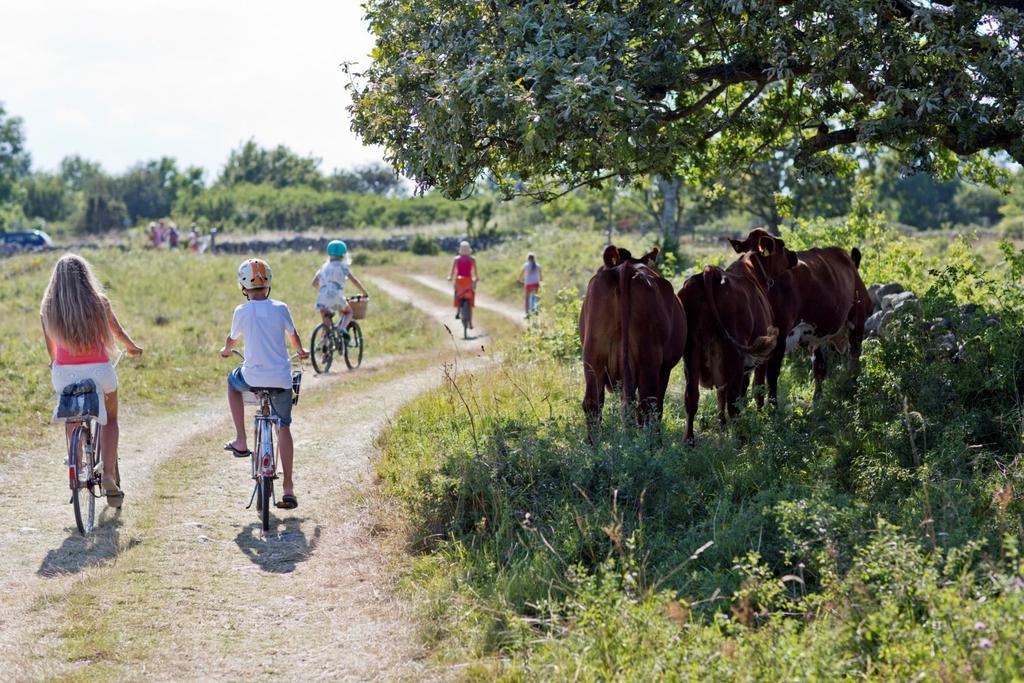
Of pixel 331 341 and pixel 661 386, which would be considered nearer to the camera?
pixel 661 386

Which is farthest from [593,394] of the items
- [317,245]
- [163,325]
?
[317,245]

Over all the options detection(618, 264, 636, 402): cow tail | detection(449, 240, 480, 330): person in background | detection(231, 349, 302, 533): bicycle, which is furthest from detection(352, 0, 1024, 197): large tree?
detection(449, 240, 480, 330): person in background

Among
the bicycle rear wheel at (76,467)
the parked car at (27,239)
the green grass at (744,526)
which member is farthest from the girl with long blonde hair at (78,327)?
the parked car at (27,239)

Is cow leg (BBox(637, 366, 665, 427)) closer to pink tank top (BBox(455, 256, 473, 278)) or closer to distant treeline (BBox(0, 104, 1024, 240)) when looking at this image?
distant treeline (BBox(0, 104, 1024, 240))

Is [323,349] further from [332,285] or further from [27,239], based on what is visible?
[27,239]

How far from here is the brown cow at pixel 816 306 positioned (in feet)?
34.6

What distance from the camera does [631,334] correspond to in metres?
8.61

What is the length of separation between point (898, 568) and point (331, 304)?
37.6ft

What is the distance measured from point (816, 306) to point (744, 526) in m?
A: 5.43

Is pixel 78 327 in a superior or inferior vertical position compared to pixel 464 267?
superior

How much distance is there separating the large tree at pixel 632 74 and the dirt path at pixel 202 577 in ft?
10.2

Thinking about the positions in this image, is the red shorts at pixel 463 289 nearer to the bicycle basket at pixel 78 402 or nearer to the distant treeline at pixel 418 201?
the distant treeline at pixel 418 201

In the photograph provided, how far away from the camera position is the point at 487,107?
8797 millimetres

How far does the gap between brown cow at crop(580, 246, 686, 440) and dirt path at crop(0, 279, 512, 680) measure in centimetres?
207
